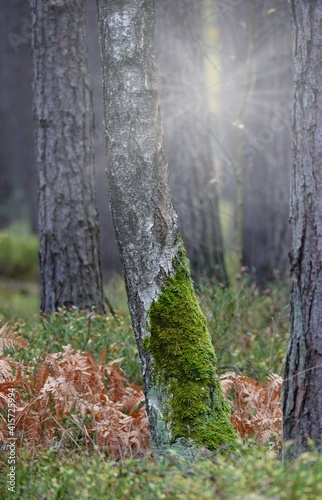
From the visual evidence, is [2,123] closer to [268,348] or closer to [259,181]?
[259,181]

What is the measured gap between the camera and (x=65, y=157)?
749 cm

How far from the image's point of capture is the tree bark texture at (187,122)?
9703 mm

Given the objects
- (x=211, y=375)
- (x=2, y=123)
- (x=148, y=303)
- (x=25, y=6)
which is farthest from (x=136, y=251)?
(x=2, y=123)

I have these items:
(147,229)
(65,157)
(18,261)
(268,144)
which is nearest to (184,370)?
(147,229)

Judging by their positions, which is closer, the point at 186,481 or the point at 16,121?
the point at 186,481

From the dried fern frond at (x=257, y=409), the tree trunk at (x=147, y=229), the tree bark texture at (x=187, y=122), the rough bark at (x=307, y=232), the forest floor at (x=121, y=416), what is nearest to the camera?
the forest floor at (x=121, y=416)

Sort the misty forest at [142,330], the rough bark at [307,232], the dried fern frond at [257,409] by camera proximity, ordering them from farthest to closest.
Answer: the dried fern frond at [257,409] → the rough bark at [307,232] → the misty forest at [142,330]

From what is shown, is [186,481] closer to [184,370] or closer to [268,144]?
[184,370]

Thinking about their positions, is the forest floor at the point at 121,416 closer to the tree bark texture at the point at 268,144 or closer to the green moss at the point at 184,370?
the green moss at the point at 184,370

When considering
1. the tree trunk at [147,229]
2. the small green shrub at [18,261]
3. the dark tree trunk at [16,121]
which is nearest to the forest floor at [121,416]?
the tree trunk at [147,229]

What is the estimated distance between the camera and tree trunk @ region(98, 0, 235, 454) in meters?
4.12

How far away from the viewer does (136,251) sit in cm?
418

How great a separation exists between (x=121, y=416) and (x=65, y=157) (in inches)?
135

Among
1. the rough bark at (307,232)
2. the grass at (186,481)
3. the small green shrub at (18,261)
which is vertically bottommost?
the small green shrub at (18,261)
